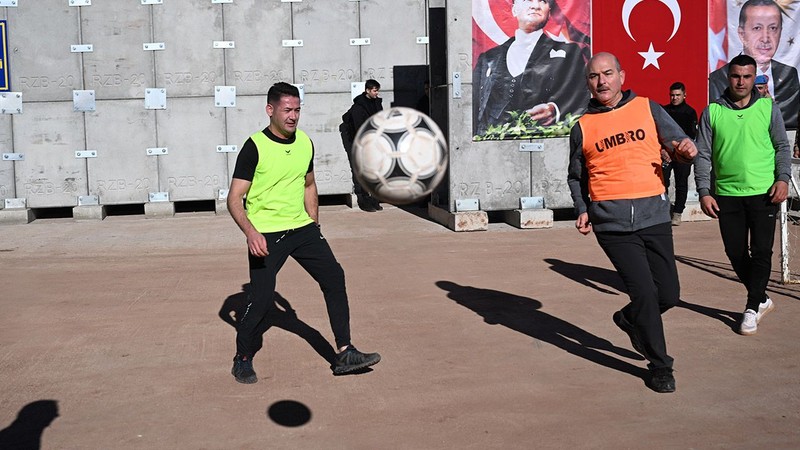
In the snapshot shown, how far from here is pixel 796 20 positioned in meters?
14.6

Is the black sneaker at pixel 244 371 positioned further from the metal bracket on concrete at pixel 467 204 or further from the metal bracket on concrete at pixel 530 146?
the metal bracket on concrete at pixel 530 146

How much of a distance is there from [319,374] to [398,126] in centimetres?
195

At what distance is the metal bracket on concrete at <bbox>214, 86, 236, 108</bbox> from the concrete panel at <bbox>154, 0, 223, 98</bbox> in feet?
0.34

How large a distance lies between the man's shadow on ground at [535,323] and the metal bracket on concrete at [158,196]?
317 inches

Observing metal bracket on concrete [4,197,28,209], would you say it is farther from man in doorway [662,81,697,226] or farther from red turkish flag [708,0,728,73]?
red turkish flag [708,0,728,73]

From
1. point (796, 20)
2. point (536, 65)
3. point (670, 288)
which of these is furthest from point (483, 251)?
point (796, 20)

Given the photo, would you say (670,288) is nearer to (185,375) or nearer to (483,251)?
(185,375)

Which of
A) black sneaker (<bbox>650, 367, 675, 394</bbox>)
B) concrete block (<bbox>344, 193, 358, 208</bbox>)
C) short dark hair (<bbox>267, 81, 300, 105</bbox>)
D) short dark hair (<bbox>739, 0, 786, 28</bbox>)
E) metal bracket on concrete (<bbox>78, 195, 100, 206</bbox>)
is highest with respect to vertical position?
short dark hair (<bbox>739, 0, 786, 28</bbox>)

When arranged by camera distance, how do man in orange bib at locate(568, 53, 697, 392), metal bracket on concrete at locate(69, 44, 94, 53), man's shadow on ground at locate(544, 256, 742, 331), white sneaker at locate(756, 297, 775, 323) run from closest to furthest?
man in orange bib at locate(568, 53, 697, 392), white sneaker at locate(756, 297, 775, 323), man's shadow on ground at locate(544, 256, 742, 331), metal bracket on concrete at locate(69, 44, 94, 53)

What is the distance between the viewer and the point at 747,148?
25.6ft

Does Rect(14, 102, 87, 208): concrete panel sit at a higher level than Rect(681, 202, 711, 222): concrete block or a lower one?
higher

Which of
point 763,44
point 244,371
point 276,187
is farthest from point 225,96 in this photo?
point 244,371

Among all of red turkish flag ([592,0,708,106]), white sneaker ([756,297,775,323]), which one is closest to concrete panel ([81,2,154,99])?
red turkish flag ([592,0,708,106])

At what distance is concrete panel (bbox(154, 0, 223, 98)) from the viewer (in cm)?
1636
